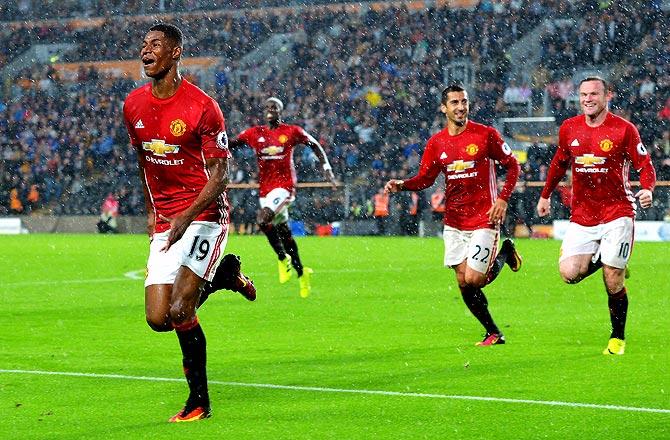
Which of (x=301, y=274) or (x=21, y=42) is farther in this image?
(x=21, y=42)

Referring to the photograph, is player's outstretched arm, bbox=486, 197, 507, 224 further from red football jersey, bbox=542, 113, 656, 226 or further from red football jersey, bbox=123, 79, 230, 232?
red football jersey, bbox=123, 79, 230, 232

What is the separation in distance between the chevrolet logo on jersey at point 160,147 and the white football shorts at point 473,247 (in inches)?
162

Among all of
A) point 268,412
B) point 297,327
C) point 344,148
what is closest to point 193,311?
point 268,412

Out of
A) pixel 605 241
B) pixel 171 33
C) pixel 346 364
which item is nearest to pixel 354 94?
pixel 605 241

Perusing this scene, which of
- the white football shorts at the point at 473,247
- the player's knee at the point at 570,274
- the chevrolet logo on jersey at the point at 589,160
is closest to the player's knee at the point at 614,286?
the player's knee at the point at 570,274

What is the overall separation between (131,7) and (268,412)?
48.4m

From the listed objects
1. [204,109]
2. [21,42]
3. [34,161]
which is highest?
[204,109]

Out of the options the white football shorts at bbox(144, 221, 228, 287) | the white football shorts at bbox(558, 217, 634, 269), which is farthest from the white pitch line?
the white football shorts at bbox(558, 217, 634, 269)

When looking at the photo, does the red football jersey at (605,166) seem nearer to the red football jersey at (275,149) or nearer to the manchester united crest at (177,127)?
the manchester united crest at (177,127)

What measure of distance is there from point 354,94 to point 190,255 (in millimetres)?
36228

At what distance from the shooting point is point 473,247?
A: 1115 centimetres

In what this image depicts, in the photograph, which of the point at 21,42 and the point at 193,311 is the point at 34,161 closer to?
the point at 21,42

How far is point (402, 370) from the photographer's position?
31.1 feet

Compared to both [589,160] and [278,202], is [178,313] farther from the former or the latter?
[278,202]
